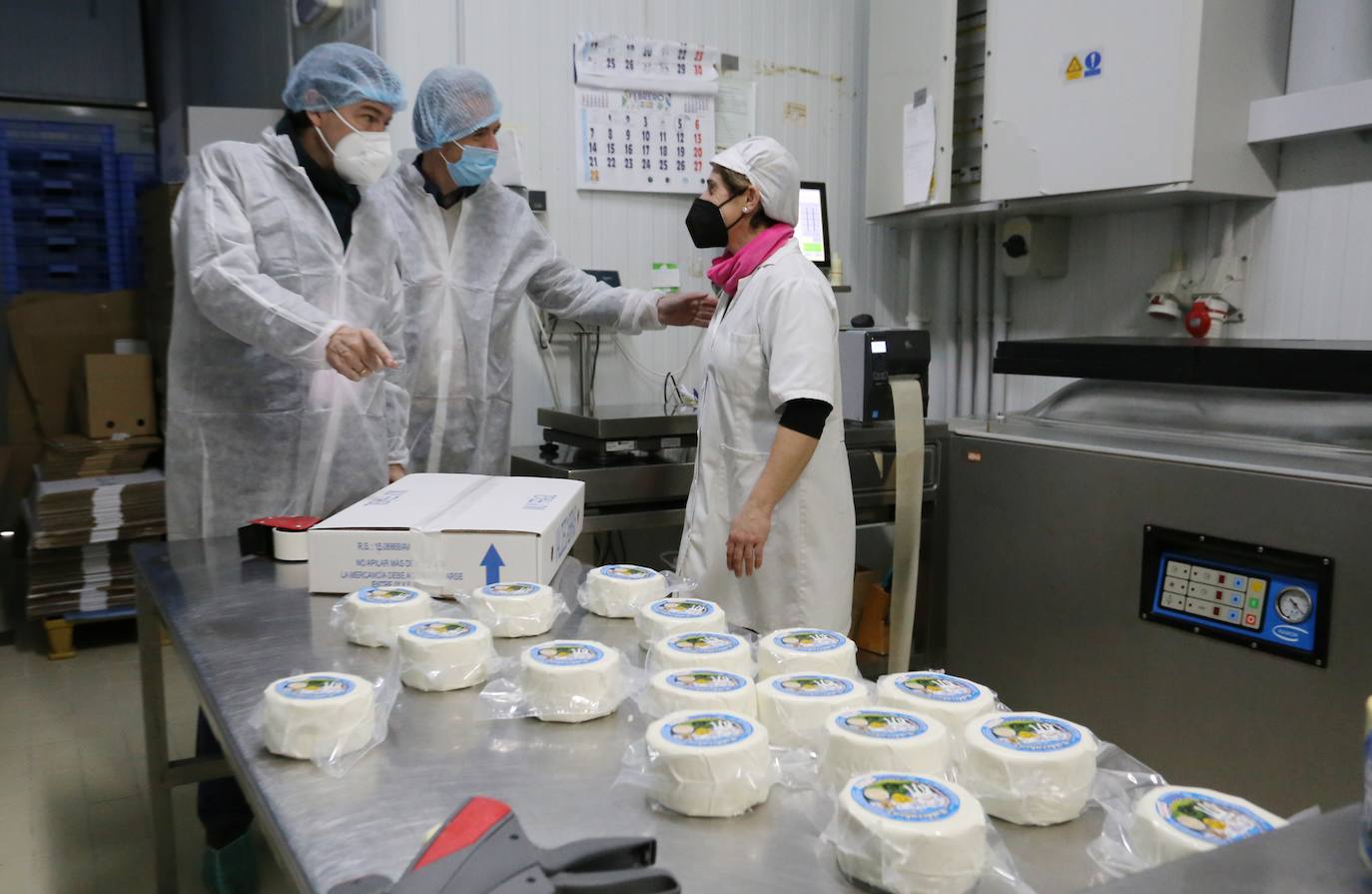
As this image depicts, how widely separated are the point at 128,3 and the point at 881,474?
13.4 feet

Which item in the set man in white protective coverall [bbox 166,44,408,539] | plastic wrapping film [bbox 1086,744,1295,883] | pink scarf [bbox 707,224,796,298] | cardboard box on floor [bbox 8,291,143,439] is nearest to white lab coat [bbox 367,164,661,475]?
man in white protective coverall [bbox 166,44,408,539]

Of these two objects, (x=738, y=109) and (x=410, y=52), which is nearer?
(x=410, y=52)

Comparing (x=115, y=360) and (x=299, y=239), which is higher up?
(x=299, y=239)

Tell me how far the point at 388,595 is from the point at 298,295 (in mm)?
895

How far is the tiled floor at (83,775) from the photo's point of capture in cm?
203

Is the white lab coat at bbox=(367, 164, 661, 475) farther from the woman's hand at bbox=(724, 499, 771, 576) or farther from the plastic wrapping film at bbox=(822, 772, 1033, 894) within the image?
the plastic wrapping film at bbox=(822, 772, 1033, 894)

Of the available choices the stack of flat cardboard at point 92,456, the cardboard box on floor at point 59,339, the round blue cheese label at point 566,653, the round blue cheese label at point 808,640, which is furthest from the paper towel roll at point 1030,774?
the cardboard box on floor at point 59,339

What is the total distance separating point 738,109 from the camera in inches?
126

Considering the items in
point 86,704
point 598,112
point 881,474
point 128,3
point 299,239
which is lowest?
point 86,704

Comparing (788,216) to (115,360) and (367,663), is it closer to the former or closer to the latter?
(367,663)

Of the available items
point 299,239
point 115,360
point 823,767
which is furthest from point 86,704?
point 823,767

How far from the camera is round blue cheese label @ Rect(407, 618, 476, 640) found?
974 mm

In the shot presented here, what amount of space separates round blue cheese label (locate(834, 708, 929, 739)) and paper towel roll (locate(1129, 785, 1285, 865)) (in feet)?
0.52

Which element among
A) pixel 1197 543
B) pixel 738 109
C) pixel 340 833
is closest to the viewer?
pixel 340 833
